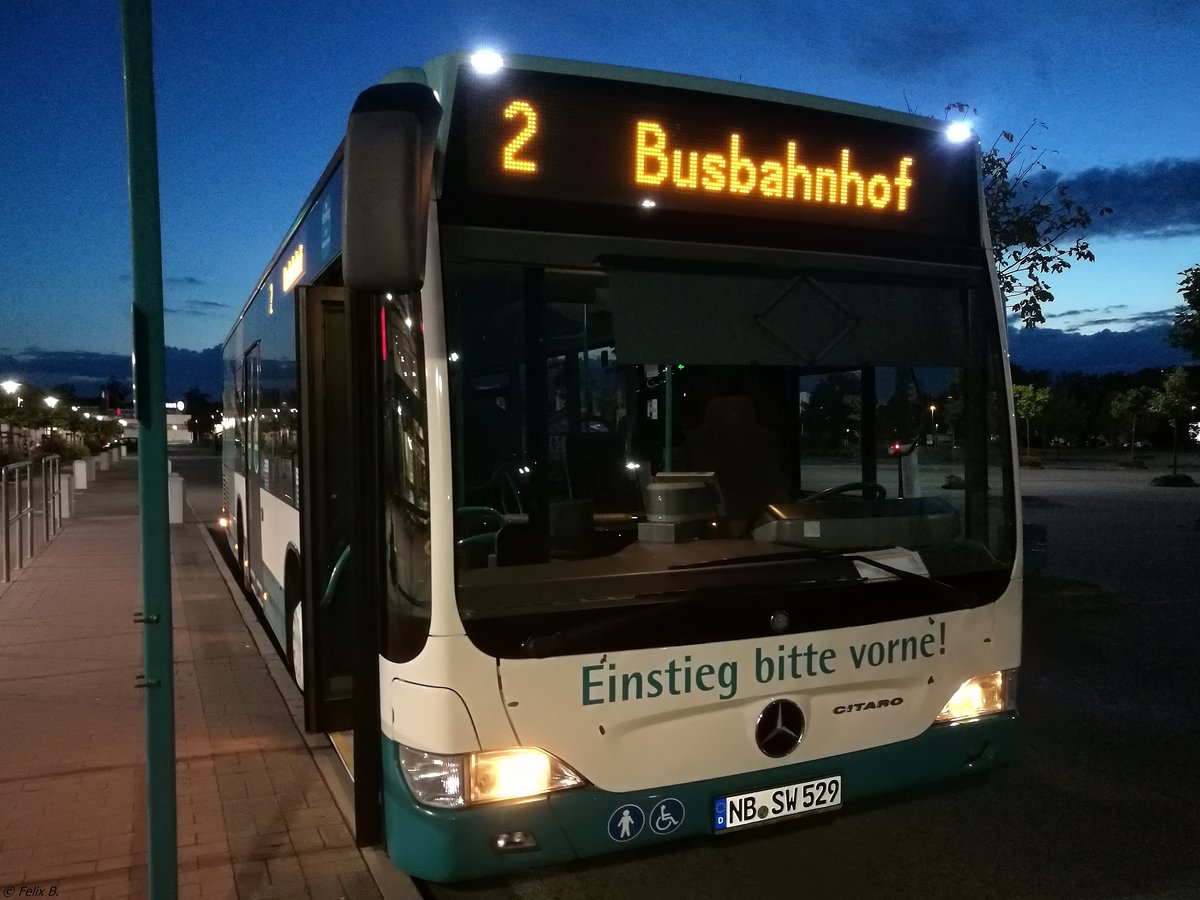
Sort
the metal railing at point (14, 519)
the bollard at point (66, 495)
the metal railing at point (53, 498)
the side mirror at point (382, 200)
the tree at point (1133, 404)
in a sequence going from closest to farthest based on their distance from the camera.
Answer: the side mirror at point (382, 200)
the metal railing at point (14, 519)
the metal railing at point (53, 498)
the bollard at point (66, 495)
the tree at point (1133, 404)

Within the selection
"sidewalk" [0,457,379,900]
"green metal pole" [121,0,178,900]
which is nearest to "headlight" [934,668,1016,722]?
"sidewalk" [0,457,379,900]

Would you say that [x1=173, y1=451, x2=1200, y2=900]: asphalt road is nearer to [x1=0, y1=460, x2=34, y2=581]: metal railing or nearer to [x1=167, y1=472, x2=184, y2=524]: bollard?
[x1=0, y1=460, x2=34, y2=581]: metal railing

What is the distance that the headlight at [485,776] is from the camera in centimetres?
320

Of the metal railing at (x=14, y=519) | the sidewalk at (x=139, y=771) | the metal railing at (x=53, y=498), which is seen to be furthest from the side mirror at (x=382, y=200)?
the metal railing at (x=53, y=498)

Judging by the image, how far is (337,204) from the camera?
442 centimetres

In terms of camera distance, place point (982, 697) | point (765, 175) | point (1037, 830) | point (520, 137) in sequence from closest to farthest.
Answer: point (520, 137), point (765, 175), point (982, 697), point (1037, 830)

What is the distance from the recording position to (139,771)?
17.6ft

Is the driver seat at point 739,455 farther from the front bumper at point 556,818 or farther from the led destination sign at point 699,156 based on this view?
the front bumper at point 556,818

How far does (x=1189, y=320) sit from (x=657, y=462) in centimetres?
2034

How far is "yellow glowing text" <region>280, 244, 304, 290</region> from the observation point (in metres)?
5.48

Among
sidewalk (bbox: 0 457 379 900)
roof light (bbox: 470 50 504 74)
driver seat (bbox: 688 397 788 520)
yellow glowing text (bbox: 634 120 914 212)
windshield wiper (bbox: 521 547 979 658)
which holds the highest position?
roof light (bbox: 470 50 504 74)

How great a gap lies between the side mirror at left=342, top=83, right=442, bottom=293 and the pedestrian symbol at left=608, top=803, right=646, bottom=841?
1813 millimetres

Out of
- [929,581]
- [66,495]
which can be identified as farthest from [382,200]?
[66,495]

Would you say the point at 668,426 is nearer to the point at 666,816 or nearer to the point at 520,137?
the point at 520,137
